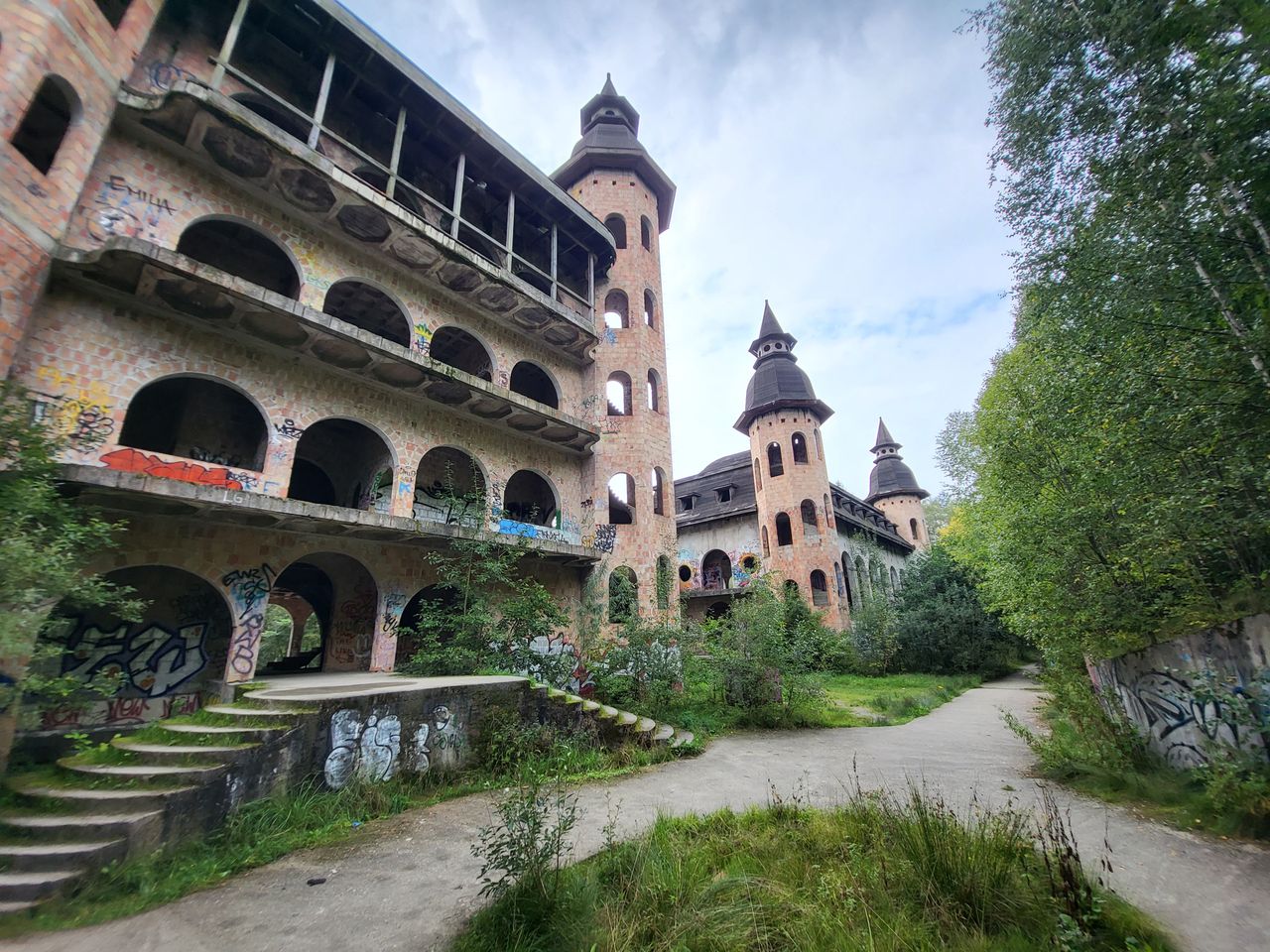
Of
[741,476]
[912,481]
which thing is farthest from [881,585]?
[912,481]

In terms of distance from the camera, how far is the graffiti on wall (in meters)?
8.68

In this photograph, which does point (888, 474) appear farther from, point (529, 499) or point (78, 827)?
point (78, 827)

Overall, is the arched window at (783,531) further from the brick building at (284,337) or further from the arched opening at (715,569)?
the brick building at (284,337)

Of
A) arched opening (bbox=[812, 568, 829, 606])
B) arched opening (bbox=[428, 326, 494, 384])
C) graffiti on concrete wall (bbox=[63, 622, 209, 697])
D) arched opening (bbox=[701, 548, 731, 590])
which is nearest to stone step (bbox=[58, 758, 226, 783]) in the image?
graffiti on concrete wall (bbox=[63, 622, 209, 697])

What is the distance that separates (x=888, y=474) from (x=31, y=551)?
44.7 m

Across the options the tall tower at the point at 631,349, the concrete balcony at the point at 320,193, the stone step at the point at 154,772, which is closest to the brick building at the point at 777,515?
the tall tower at the point at 631,349

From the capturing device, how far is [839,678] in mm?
21703

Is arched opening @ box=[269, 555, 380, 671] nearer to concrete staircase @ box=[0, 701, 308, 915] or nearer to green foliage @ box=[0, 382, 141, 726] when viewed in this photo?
concrete staircase @ box=[0, 701, 308, 915]

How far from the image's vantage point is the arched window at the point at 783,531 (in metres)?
27.0

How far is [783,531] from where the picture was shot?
90.0ft

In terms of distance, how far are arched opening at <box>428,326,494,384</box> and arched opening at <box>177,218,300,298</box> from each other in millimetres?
3680

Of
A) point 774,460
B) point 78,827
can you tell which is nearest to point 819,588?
point 774,460

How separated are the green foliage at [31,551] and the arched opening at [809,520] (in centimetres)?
2514

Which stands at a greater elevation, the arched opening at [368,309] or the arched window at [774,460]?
the arched window at [774,460]
